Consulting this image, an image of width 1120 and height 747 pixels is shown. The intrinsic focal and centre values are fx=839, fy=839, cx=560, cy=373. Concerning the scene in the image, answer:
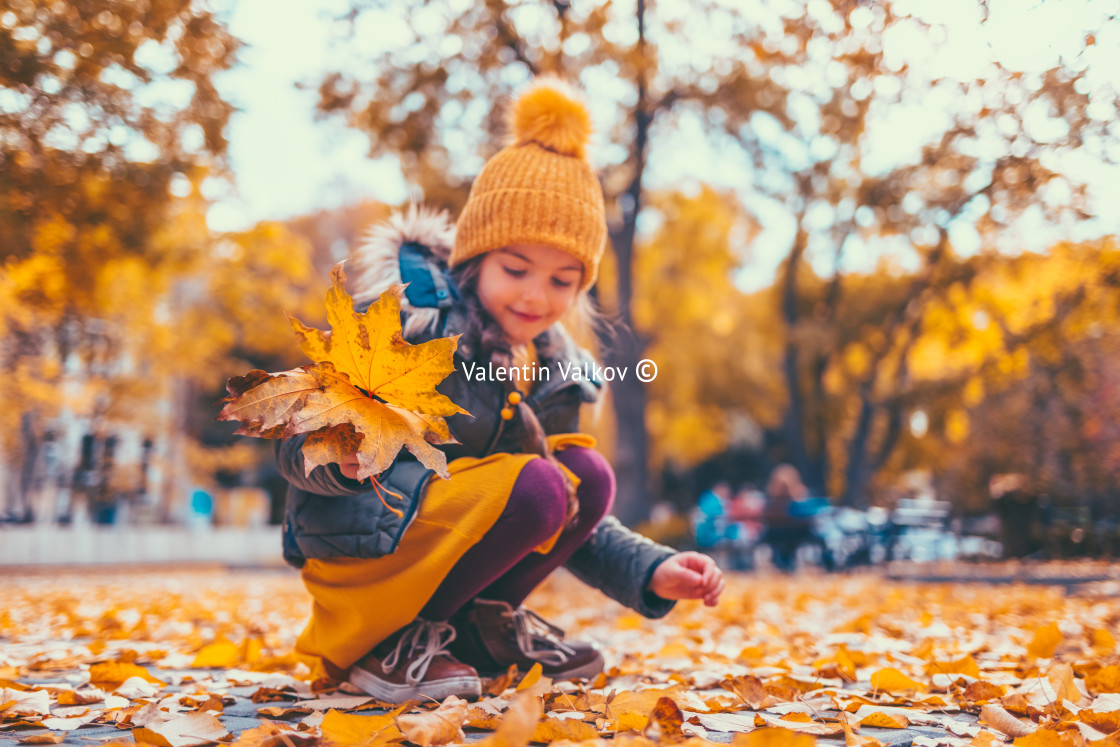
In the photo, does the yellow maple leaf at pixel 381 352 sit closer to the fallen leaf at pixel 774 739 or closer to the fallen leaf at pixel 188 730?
the fallen leaf at pixel 188 730

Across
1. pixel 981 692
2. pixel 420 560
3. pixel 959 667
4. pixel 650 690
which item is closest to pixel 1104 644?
pixel 959 667

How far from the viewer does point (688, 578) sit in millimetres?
2160

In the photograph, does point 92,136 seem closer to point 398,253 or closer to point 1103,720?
point 398,253

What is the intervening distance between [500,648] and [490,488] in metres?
0.54

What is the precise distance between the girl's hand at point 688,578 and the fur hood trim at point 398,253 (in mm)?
891

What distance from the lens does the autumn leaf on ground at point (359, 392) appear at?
5.07ft

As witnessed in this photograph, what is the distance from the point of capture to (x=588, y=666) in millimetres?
2285

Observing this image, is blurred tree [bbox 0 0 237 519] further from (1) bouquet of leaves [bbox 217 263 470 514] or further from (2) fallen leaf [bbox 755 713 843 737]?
(2) fallen leaf [bbox 755 713 843 737]

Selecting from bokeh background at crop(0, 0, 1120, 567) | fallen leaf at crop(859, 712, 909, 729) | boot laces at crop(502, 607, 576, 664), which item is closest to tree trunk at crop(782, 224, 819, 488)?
bokeh background at crop(0, 0, 1120, 567)

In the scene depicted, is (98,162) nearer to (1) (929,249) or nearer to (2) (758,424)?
(1) (929,249)

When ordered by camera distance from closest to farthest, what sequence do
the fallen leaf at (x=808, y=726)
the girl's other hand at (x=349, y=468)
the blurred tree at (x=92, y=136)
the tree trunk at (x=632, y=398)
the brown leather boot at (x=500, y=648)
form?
the fallen leaf at (x=808, y=726) < the girl's other hand at (x=349, y=468) < the brown leather boot at (x=500, y=648) < the blurred tree at (x=92, y=136) < the tree trunk at (x=632, y=398)

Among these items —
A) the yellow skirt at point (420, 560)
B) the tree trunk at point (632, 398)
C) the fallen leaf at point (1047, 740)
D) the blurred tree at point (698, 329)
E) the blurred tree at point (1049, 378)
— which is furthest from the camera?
the blurred tree at point (698, 329)

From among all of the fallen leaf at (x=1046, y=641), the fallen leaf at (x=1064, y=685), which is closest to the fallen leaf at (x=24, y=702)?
the fallen leaf at (x=1064, y=685)

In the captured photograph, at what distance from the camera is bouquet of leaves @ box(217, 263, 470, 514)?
5.06ft
